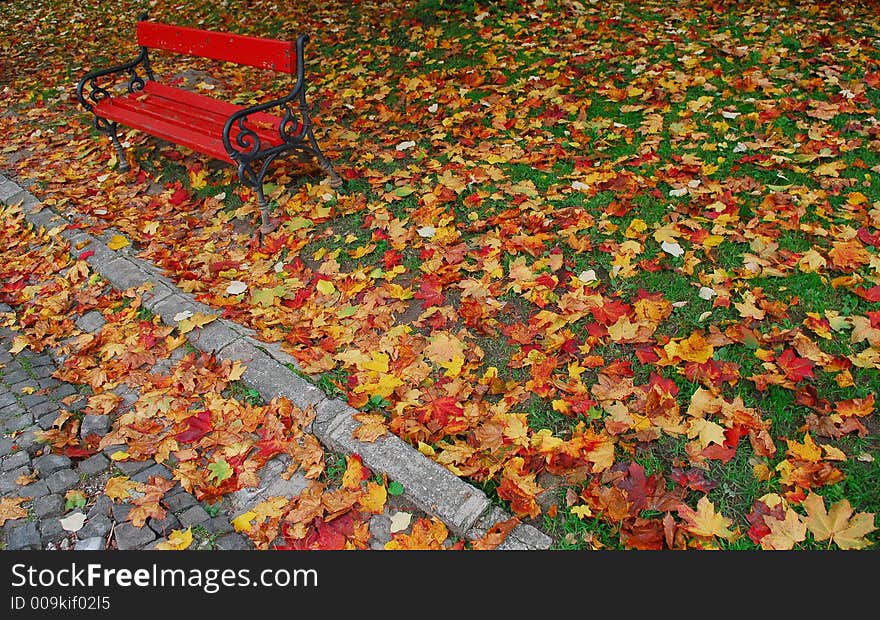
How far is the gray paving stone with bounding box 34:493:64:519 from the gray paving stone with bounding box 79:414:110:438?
14.8 inches

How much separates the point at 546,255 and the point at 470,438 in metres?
1.30

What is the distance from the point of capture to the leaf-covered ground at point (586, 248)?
2579mm

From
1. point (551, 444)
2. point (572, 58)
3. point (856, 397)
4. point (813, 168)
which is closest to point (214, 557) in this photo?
point (551, 444)

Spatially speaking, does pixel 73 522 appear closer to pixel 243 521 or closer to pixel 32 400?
pixel 243 521

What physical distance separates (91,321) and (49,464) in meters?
1.10

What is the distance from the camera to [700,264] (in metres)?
3.49

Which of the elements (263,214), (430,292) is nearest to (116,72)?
(263,214)

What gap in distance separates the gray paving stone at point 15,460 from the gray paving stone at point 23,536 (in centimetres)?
37

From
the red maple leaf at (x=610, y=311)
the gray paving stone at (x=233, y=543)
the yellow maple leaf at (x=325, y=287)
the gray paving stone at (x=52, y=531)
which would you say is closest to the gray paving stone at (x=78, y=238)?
the yellow maple leaf at (x=325, y=287)

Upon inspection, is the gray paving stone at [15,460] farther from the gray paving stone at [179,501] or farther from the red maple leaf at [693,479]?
the red maple leaf at [693,479]

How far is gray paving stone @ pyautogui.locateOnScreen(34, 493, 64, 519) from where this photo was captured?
2.64m

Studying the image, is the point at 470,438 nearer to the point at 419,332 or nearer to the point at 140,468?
the point at 419,332

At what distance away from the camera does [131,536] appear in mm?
2535

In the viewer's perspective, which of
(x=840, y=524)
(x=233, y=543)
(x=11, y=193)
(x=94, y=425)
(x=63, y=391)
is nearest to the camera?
(x=840, y=524)
